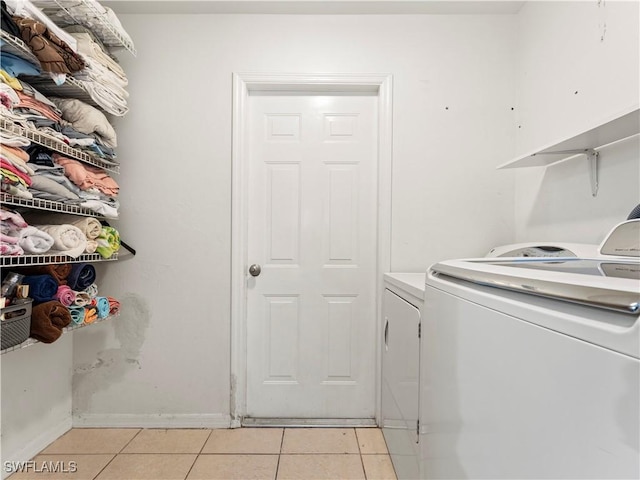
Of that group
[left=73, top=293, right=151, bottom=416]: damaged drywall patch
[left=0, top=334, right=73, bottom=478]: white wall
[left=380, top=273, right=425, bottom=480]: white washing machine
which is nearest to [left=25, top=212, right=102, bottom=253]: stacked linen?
[left=73, top=293, right=151, bottom=416]: damaged drywall patch

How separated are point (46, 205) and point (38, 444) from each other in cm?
125

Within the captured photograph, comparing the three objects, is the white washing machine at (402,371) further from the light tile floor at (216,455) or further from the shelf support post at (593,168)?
the shelf support post at (593,168)

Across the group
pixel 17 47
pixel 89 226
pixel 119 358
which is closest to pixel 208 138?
pixel 89 226

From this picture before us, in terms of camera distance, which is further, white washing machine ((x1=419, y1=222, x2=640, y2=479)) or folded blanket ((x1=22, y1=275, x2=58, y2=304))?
folded blanket ((x1=22, y1=275, x2=58, y2=304))

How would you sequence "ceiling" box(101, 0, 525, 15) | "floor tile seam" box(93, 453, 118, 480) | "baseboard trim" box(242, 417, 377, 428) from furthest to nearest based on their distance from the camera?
"baseboard trim" box(242, 417, 377, 428) < "ceiling" box(101, 0, 525, 15) < "floor tile seam" box(93, 453, 118, 480)

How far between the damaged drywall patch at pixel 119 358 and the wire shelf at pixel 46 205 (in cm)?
58

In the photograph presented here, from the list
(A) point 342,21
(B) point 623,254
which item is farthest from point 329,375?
(A) point 342,21

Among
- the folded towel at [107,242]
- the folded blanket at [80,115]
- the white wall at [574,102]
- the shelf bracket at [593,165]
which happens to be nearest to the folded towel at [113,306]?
the folded towel at [107,242]

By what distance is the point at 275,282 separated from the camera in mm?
2064

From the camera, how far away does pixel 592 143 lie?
52.0 inches

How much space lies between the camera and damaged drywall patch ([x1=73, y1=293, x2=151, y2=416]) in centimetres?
195

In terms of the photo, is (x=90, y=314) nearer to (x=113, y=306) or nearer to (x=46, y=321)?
(x=113, y=306)

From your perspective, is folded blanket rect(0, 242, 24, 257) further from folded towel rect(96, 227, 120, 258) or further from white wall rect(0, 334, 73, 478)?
white wall rect(0, 334, 73, 478)

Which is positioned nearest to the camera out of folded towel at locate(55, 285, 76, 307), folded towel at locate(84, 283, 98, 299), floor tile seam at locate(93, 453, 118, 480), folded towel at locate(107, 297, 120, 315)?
folded towel at locate(55, 285, 76, 307)
